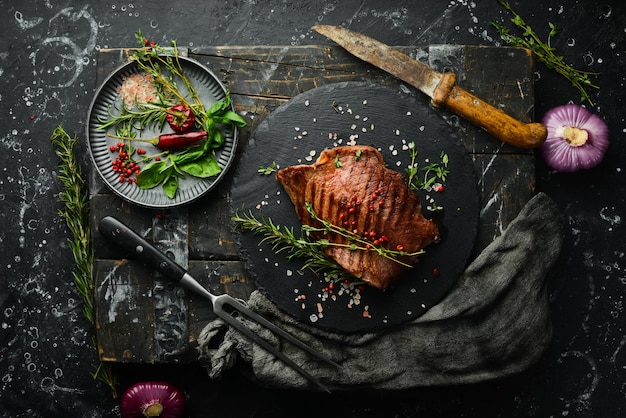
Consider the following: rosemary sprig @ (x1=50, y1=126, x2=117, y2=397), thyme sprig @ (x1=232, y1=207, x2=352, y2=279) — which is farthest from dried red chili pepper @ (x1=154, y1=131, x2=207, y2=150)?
rosemary sprig @ (x1=50, y1=126, x2=117, y2=397)

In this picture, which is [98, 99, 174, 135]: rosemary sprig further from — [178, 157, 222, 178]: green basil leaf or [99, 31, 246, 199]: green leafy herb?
[178, 157, 222, 178]: green basil leaf

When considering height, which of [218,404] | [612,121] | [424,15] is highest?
[424,15]

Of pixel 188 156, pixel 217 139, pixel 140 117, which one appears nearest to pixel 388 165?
pixel 217 139

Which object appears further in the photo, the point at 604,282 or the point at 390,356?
the point at 604,282

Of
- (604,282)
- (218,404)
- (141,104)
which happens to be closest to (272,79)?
(141,104)

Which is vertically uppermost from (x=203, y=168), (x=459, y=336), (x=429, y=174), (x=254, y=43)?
(x=254, y=43)

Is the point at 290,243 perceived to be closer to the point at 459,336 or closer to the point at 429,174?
the point at 429,174

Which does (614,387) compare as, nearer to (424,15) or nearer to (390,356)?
(390,356)
